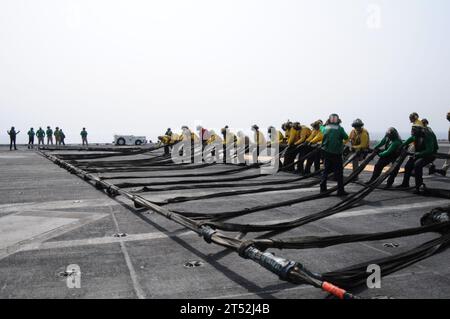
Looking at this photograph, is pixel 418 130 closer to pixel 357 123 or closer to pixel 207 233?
pixel 357 123

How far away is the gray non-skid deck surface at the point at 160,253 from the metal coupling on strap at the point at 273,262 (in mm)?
345

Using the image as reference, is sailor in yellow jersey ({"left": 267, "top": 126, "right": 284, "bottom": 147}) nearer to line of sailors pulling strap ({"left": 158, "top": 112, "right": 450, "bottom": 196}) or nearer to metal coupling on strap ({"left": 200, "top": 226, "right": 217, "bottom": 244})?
line of sailors pulling strap ({"left": 158, "top": 112, "right": 450, "bottom": 196})

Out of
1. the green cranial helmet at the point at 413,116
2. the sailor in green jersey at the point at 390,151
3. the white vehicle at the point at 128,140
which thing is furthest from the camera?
the white vehicle at the point at 128,140

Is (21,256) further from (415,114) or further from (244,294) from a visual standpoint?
(415,114)

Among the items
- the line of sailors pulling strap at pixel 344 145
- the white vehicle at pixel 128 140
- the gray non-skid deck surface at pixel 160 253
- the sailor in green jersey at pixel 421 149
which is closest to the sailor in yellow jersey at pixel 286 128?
the line of sailors pulling strap at pixel 344 145

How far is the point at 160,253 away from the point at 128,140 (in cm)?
4178

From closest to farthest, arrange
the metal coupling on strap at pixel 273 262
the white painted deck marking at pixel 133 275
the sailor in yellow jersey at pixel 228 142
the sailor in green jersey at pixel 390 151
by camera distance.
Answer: the metal coupling on strap at pixel 273 262
the white painted deck marking at pixel 133 275
the sailor in green jersey at pixel 390 151
the sailor in yellow jersey at pixel 228 142

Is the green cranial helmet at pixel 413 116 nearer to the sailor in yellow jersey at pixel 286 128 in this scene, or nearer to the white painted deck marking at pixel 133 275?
the sailor in yellow jersey at pixel 286 128

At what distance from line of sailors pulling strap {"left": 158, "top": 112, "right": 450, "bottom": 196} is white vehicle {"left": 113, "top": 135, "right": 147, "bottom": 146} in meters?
27.9

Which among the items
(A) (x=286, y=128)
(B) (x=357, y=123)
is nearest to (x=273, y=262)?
(B) (x=357, y=123)

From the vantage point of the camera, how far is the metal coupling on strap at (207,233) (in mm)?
3990

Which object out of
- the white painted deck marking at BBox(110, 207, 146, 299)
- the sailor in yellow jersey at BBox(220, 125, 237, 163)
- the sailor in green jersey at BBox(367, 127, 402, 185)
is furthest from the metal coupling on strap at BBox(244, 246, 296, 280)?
the sailor in yellow jersey at BBox(220, 125, 237, 163)
